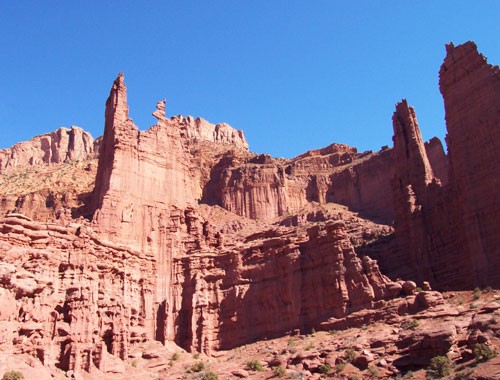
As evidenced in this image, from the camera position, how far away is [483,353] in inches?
1328

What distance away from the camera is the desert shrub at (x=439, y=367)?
34.2 m

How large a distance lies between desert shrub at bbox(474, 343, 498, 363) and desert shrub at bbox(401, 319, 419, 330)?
256 inches

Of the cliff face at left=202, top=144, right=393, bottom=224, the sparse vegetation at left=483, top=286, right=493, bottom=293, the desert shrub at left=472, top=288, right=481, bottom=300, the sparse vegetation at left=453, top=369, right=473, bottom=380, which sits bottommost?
the sparse vegetation at left=453, top=369, right=473, bottom=380

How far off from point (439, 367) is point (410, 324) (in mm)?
6781

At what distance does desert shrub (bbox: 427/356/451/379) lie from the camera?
34213 mm

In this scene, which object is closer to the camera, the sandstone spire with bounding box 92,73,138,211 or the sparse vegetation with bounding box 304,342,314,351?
the sparse vegetation with bounding box 304,342,314,351

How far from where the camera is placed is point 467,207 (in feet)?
174

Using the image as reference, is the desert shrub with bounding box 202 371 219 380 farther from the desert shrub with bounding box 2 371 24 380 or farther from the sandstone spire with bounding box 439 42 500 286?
the sandstone spire with bounding box 439 42 500 286

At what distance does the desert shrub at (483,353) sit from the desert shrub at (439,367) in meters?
1.57

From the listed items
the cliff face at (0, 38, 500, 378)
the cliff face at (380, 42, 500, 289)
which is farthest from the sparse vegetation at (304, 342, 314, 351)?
the cliff face at (380, 42, 500, 289)

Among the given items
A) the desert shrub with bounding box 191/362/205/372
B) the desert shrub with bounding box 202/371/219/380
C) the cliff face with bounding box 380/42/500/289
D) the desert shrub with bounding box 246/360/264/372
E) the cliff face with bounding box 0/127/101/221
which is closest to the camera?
the desert shrub with bounding box 202/371/219/380

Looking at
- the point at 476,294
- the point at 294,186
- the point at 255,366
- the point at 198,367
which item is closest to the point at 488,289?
the point at 476,294

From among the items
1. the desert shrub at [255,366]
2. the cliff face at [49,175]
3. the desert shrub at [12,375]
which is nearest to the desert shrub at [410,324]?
the desert shrub at [255,366]

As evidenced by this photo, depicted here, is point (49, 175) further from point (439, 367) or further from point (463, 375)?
point (463, 375)
